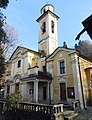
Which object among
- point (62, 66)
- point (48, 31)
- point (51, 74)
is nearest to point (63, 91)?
point (51, 74)

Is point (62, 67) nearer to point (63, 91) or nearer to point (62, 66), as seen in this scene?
point (62, 66)

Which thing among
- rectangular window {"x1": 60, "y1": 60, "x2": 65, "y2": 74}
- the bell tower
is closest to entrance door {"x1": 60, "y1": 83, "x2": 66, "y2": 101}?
rectangular window {"x1": 60, "y1": 60, "x2": 65, "y2": 74}

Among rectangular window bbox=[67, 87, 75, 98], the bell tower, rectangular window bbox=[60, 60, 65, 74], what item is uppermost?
the bell tower

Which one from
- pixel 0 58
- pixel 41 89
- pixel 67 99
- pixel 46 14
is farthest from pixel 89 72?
pixel 46 14

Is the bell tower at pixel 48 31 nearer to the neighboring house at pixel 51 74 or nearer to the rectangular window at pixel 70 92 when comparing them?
the neighboring house at pixel 51 74

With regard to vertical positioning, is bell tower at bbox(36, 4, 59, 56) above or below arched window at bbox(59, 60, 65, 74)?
above

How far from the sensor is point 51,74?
19891mm

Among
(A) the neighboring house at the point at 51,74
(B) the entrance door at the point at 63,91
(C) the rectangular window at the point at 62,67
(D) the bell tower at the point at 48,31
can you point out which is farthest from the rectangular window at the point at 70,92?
(D) the bell tower at the point at 48,31

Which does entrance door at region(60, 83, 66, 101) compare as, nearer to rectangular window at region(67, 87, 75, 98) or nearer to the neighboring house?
the neighboring house

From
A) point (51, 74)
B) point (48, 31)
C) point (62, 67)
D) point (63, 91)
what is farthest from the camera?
point (48, 31)

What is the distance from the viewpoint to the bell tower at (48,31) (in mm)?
25672

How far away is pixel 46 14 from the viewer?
27828 millimetres

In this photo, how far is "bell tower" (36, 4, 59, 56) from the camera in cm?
2567

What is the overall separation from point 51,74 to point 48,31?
10662 mm
